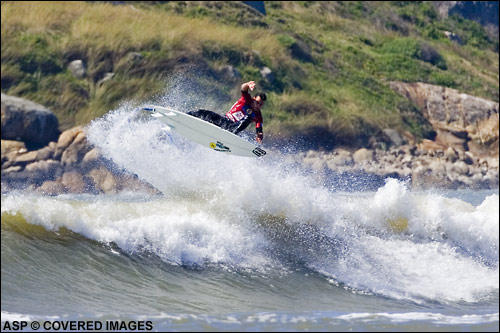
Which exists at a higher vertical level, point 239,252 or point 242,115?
point 242,115

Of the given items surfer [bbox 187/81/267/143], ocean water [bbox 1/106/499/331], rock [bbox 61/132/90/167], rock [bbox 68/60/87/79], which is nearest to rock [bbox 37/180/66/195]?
rock [bbox 61/132/90/167]

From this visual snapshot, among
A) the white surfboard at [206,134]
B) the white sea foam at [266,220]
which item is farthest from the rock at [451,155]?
the white surfboard at [206,134]

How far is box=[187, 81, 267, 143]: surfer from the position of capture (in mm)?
15109

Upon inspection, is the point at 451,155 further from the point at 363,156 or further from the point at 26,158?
the point at 26,158

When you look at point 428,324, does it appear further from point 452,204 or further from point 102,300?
point 452,204

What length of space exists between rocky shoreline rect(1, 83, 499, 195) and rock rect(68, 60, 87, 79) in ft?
10.4

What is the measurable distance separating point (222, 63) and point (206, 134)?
19.2 m

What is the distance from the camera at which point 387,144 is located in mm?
35688

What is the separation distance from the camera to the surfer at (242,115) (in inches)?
595

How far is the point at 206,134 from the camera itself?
52.0 feet

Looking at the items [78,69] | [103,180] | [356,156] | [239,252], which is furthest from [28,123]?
[239,252]

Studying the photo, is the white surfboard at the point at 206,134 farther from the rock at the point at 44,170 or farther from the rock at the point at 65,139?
the rock at the point at 65,139

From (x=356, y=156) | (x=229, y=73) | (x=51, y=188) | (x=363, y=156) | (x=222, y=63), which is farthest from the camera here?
(x=222, y=63)

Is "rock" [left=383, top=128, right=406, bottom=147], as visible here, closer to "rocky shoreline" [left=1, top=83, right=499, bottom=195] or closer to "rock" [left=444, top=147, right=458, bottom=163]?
"rocky shoreline" [left=1, top=83, right=499, bottom=195]
